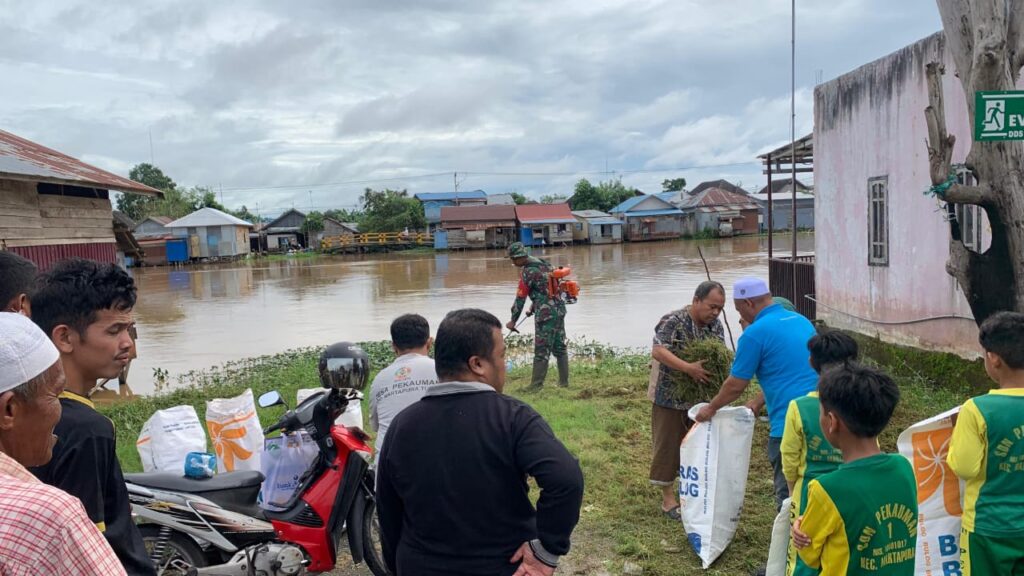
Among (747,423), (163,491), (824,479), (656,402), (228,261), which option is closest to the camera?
(824,479)

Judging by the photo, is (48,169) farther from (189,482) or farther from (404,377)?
(404,377)

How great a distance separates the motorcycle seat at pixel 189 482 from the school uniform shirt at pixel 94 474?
159 centimetres

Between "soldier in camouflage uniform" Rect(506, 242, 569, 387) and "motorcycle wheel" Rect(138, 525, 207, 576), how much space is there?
5193 millimetres

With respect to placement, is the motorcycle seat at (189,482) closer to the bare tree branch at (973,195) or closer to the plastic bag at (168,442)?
the plastic bag at (168,442)

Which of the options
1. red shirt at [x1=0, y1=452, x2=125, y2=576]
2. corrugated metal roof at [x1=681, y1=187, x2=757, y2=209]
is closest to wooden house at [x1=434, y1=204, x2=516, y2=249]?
corrugated metal roof at [x1=681, y1=187, x2=757, y2=209]

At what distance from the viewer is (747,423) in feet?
12.9

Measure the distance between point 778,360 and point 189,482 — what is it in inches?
123

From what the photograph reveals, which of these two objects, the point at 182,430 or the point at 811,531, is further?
the point at 182,430

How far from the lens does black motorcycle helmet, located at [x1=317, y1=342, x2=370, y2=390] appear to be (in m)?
3.59

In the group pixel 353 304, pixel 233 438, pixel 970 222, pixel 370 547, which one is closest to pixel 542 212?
pixel 353 304

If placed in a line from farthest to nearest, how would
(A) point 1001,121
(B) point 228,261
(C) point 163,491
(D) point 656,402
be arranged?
(B) point 228,261 → (D) point 656,402 → (C) point 163,491 → (A) point 1001,121

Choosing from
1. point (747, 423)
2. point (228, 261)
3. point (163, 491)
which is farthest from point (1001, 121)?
point (228, 261)

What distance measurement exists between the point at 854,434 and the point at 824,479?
0.18 metres

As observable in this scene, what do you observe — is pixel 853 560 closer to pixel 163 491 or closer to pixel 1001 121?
pixel 1001 121
